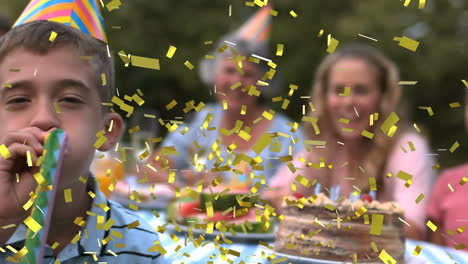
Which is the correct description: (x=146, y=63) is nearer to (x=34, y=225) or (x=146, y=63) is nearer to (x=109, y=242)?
(x=34, y=225)

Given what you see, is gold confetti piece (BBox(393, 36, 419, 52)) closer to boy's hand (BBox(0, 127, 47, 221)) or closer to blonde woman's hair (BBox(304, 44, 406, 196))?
boy's hand (BBox(0, 127, 47, 221))

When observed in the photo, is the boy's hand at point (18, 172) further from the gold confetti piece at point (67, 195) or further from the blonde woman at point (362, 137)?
the blonde woman at point (362, 137)

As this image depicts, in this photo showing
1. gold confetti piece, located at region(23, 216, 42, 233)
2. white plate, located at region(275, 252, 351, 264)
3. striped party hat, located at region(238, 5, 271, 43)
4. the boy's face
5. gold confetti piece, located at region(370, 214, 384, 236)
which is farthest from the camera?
striped party hat, located at region(238, 5, 271, 43)

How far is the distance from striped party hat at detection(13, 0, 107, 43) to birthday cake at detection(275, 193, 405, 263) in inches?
20.1

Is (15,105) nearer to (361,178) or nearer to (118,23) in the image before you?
(361,178)

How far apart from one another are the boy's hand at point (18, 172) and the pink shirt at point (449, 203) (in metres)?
1.66

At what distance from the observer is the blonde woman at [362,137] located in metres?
2.12

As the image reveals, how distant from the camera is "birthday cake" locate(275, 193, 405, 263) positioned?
46.4 inches

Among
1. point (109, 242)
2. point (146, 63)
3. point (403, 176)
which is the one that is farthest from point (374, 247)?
point (146, 63)

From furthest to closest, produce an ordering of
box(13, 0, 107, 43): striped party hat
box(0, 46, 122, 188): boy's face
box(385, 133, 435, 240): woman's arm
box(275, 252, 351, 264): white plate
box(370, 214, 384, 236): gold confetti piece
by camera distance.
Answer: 1. box(385, 133, 435, 240): woman's arm
2. box(275, 252, 351, 264): white plate
3. box(370, 214, 384, 236): gold confetti piece
4. box(13, 0, 107, 43): striped party hat
5. box(0, 46, 122, 188): boy's face

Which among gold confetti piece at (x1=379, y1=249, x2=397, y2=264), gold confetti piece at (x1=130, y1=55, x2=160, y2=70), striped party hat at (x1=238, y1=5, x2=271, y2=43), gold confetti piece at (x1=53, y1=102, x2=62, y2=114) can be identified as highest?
gold confetti piece at (x1=130, y1=55, x2=160, y2=70)

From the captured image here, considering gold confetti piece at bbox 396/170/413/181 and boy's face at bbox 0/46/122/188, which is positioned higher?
gold confetti piece at bbox 396/170/413/181

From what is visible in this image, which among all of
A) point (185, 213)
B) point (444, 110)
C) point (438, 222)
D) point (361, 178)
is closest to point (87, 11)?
point (185, 213)

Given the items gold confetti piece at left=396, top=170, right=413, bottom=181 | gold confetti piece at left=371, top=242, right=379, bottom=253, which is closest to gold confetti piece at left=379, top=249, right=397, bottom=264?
gold confetti piece at left=371, top=242, right=379, bottom=253
